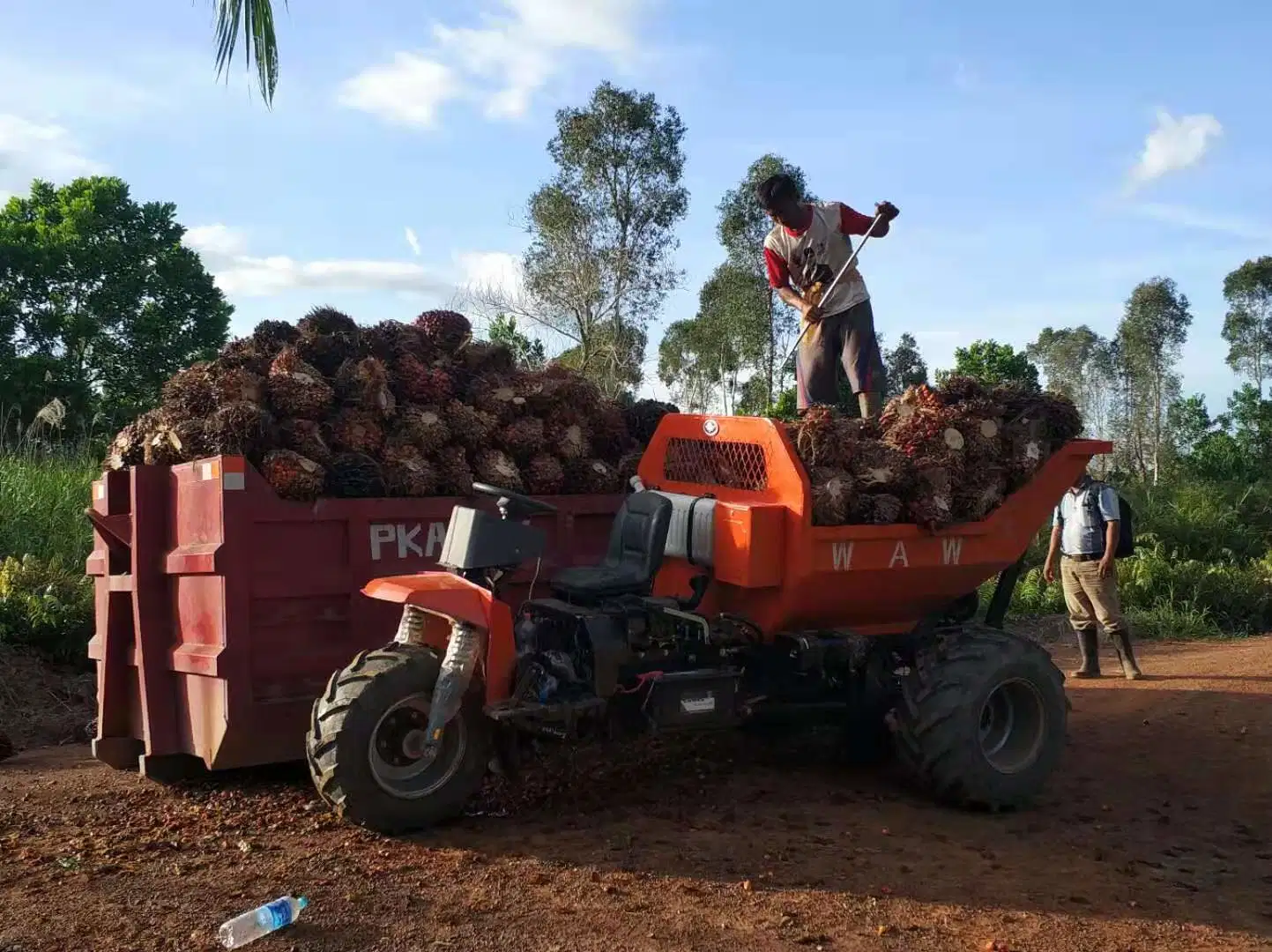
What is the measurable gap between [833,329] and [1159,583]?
9.45 meters

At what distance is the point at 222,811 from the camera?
5238 millimetres

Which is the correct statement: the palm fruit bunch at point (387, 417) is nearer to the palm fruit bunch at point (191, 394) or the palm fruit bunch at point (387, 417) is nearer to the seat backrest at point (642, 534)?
the palm fruit bunch at point (191, 394)

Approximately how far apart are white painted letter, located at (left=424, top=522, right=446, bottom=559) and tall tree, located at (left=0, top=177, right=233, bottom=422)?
1996 cm

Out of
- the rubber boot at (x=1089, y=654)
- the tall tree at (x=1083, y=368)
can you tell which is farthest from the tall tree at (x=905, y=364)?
the rubber boot at (x=1089, y=654)

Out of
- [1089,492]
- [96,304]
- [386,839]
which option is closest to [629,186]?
[96,304]

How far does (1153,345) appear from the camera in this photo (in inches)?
1351

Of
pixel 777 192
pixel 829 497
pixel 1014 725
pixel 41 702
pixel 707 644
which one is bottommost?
pixel 41 702

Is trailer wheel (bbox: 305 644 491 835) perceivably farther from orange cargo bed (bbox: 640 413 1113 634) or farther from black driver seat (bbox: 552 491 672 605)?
orange cargo bed (bbox: 640 413 1113 634)

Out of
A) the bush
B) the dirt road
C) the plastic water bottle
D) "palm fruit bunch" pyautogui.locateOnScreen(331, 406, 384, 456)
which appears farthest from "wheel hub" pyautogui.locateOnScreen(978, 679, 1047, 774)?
the bush

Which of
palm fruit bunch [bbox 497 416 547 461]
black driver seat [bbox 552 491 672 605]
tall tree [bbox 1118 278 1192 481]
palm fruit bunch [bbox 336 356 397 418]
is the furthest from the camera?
tall tree [bbox 1118 278 1192 481]

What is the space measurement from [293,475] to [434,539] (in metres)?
0.75

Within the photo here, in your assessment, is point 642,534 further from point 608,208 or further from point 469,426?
point 608,208

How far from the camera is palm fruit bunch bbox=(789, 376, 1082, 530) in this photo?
542 cm

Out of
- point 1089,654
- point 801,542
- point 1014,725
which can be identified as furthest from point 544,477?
point 1089,654
